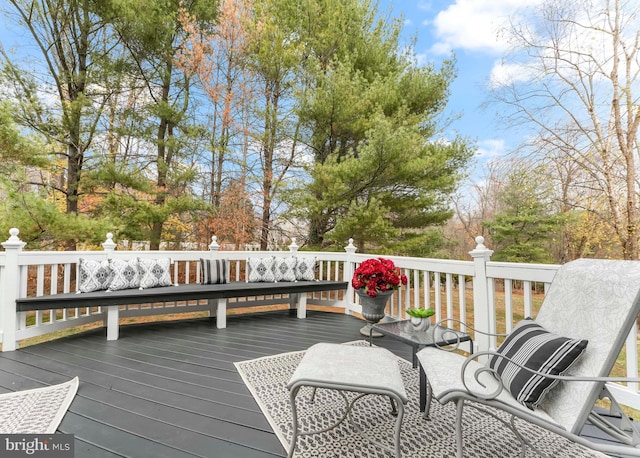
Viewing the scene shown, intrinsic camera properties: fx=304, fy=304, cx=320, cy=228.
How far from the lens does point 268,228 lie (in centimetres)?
732

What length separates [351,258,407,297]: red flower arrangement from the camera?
3385 mm

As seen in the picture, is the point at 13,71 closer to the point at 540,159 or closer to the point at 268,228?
the point at 268,228

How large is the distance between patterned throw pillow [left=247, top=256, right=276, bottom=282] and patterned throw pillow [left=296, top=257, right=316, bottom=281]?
40cm

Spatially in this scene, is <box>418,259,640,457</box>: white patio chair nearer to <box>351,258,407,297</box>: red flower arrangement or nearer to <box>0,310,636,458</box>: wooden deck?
<box>0,310,636,458</box>: wooden deck

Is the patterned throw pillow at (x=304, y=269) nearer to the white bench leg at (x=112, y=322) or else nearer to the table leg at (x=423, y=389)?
the white bench leg at (x=112, y=322)

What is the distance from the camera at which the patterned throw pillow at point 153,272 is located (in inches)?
150

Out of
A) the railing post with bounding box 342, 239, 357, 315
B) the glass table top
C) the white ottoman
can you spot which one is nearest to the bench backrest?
the glass table top

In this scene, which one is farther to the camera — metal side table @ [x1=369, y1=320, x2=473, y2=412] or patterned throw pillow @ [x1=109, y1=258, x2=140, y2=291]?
patterned throw pillow @ [x1=109, y1=258, x2=140, y2=291]

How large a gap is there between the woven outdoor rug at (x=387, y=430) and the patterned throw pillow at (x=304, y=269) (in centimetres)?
246

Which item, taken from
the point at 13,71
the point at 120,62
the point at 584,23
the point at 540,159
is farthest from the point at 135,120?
the point at 584,23

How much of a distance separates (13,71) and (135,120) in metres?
1.85

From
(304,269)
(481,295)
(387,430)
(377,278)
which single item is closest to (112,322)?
(304,269)

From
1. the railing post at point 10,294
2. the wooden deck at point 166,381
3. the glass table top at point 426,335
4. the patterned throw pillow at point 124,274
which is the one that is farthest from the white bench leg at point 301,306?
the railing post at point 10,294

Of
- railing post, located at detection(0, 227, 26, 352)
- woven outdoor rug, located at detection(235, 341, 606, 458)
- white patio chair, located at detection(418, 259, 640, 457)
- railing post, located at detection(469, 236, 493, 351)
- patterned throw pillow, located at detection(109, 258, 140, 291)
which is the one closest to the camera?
white patio chair, located at detection(418, 259, 640, 457)
